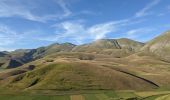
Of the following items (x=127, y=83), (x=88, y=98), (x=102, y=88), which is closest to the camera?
(x=88, y=98)

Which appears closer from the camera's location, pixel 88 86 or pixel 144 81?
pixel 88 86

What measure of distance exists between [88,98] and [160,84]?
94707 mm

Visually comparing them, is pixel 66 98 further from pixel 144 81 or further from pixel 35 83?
pixel 144 81

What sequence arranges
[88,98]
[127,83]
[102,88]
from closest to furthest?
[88,98] < [102,88] < [127,83]

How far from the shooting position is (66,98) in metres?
121

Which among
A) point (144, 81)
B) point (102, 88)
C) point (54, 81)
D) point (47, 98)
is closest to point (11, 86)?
point (54, 81)

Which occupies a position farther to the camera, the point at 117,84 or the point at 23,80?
the point at 23,80

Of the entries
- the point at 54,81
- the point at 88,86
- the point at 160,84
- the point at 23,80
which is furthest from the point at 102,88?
the point at 23,80

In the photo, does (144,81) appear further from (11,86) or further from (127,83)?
(11,86)

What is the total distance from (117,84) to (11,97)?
81732 millimetres

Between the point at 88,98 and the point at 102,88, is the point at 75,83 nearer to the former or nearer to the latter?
the point at 102,88

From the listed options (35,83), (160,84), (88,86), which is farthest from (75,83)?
(160,84)

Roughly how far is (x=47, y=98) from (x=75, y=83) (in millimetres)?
68530

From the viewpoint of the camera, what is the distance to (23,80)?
652ft
